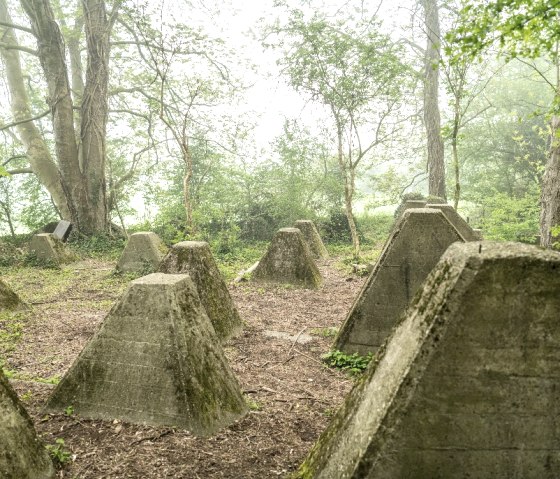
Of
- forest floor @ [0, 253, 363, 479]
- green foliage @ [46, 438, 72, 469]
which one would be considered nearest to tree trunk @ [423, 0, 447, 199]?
forest floor @ [0, 253, 363, 479]

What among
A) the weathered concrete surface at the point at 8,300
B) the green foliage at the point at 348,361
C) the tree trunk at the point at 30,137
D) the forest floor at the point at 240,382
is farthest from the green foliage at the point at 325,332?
the tree trunk at the point at 30,137

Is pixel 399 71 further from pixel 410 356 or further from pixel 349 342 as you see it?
pixel 410 356

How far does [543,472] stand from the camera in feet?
7.79

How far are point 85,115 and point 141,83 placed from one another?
3.16m

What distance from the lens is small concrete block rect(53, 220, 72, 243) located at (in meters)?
16.7

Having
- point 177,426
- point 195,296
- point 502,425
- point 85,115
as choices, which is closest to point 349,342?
point 195,296

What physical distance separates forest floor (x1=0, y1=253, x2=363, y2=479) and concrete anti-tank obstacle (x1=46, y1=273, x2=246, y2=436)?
114 millimetres

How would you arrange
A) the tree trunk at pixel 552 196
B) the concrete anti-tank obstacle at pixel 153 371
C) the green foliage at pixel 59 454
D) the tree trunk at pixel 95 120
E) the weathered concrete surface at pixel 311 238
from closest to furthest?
the green foliage at pixel 59 454 < the concrete anti-tank obstacle at pixel 153 371 < the tree trunk at pixel 552 196 < the weathered concrete surface at pixel 311 238 < the tree trunk at pixel 95 120

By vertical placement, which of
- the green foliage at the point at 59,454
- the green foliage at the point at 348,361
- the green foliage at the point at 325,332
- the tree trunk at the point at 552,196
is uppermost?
the tree trunk at the point at 552,196

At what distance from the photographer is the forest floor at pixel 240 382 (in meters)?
3.31

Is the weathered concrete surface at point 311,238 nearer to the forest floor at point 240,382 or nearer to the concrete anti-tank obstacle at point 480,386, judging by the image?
the forest floor at point 240,382

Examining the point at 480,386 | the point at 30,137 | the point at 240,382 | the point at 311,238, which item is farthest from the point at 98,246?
the point at 480,386

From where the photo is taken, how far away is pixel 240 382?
5031 mm

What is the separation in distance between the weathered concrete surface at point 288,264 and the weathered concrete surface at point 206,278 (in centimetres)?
392
